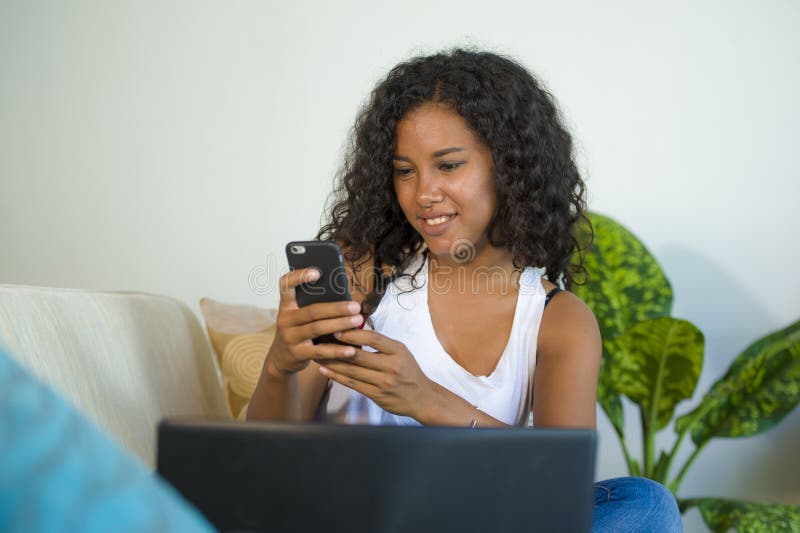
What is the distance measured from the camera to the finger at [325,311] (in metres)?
1.04

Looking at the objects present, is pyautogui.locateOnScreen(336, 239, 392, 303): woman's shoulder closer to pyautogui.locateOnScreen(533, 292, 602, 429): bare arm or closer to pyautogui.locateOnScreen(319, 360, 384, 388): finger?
pyautogui.locateOnScreen(533, 292, 602, 429): bare arm

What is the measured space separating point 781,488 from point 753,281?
0.66 m

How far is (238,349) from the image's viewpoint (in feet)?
5.53

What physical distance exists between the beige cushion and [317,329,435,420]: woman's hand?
1.14 ft

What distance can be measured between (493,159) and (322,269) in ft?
1.68

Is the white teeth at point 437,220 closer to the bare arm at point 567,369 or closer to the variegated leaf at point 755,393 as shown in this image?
the bare arm at point 567,369

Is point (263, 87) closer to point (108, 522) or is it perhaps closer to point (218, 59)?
point (218, 59)

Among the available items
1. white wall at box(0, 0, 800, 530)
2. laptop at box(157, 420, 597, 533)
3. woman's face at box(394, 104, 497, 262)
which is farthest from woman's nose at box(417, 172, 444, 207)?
white wall at box(0, 0, 800, 530)

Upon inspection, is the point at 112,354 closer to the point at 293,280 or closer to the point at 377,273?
the point at 293,280

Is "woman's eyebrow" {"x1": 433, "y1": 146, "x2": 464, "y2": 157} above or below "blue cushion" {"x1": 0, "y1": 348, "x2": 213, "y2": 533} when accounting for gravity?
above

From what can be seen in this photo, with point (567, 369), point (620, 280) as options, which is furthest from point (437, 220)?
point (620, 280)

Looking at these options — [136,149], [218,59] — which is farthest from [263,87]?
[136,149]

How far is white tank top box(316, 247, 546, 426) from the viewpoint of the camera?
1.38 metres

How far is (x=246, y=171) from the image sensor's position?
8.37ft
